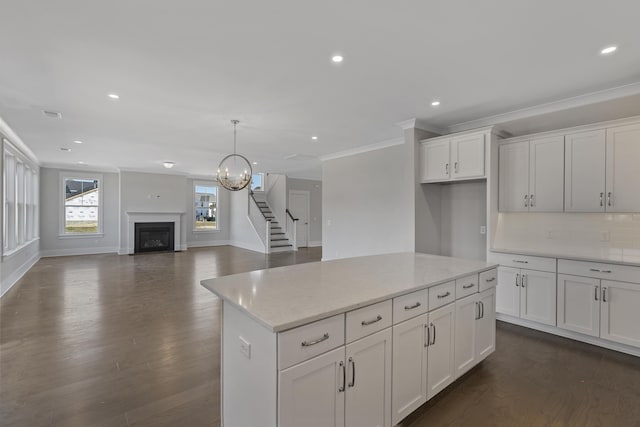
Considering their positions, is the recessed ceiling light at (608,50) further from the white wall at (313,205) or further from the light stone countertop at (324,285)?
the white wall at (313,205)

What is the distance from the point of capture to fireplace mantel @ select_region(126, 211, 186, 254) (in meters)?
9.62

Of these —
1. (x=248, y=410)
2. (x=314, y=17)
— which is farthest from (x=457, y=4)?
(x=248, y=410)

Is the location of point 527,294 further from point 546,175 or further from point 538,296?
point 546,175

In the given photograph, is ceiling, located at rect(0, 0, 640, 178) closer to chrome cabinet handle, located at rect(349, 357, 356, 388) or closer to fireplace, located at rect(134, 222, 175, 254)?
chrome cabinet handle, located at rect(349, 357, 356, 388)

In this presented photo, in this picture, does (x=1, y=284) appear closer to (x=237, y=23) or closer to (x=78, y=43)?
(x=78, y=43)

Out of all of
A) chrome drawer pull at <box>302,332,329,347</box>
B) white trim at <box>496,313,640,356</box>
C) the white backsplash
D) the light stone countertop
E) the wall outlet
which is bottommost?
white trim at <box>496,313,640,356</box>

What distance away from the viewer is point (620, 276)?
9.88ft

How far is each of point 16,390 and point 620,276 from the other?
5.35 m

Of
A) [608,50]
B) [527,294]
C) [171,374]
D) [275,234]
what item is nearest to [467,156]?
[608,50]

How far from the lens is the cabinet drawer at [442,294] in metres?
2.11

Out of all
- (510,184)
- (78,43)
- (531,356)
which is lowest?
(531,356)

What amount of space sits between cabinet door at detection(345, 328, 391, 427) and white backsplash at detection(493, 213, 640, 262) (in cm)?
302

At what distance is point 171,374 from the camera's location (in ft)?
8.46

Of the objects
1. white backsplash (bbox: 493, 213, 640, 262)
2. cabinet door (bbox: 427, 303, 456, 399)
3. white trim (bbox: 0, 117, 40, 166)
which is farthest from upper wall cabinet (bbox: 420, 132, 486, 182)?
white trim (bbox: 0, 117, 40, 166)
